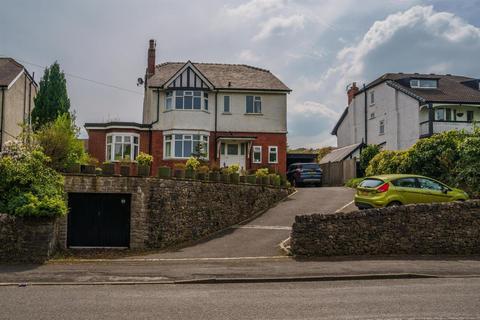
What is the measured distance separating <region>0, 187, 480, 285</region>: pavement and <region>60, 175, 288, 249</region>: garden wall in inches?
59.2

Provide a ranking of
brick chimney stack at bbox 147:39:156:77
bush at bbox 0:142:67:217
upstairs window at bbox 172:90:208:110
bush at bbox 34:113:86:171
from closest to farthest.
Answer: bush at bbox 0:142:67:217 → bush at bbox 34:113:86:171 → upstairs window at bbox 172:90:208:110 → brick chimney stack at bbox 147:39:156:77

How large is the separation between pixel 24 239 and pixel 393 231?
457 inches

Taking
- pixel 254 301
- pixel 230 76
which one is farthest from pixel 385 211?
pixel 230 76

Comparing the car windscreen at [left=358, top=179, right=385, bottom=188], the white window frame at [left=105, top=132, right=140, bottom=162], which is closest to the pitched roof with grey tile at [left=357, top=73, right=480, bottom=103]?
the car windscreen at [left=358, top=179, right=385, bottom=188]

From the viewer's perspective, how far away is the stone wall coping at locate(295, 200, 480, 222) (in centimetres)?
1574

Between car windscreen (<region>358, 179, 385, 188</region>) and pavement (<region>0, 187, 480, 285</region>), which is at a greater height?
car windscreen (<region>358, 179, 385, 188</region>)

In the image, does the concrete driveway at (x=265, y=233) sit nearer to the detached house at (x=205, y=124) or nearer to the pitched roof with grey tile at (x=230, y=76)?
the detached house at (x=205, y=124)

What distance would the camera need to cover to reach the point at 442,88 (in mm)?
40031

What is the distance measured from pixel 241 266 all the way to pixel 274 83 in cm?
→ 2151

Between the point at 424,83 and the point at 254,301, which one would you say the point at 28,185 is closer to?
the point at 254,301

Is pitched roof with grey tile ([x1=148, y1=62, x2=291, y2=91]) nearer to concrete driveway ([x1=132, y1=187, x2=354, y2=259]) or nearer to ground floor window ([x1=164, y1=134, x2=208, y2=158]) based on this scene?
ground floor window ([x1=164, y1=134, x2=208, y2=158])

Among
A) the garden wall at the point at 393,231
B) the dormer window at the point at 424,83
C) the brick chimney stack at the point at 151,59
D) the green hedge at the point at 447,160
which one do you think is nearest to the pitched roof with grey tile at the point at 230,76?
the brick chimney stack at the point at 151,59

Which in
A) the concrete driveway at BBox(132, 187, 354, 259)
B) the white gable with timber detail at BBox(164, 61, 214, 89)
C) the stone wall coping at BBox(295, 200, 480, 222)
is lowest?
the concrete driveway at BBox(132, 187, 354, 259)

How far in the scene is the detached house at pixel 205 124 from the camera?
30.4 metres
